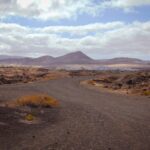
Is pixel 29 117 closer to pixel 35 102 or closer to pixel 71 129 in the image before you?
pixel 71 129

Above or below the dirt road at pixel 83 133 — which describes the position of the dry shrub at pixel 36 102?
above

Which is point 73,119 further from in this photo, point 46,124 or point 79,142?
point 79,142

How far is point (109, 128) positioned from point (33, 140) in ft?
17.8

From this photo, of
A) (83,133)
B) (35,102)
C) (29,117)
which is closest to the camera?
(83,133)

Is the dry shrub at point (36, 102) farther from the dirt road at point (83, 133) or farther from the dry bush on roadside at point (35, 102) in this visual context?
the dirt road at point (83, 133)

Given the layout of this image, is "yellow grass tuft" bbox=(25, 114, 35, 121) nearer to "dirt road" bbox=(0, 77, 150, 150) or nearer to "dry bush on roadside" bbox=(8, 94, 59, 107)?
"dirt road" bbox=(0, 77, 150, 150)

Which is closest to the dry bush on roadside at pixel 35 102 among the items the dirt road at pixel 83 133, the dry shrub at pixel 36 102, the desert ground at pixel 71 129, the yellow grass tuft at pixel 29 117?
the dry shrub at pixel 36 102

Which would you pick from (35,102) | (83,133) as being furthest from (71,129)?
(35,102)

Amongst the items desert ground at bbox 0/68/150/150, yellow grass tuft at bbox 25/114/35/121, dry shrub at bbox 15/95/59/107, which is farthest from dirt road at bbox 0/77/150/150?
dry shrub at bbox 15/95/59/107

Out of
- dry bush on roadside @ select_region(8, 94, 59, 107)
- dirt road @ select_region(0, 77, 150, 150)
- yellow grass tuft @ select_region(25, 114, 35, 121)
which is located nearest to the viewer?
dirt road @ select_region(0, 77, 150, 150)

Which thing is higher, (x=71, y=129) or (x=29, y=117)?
(x=29, y=117)

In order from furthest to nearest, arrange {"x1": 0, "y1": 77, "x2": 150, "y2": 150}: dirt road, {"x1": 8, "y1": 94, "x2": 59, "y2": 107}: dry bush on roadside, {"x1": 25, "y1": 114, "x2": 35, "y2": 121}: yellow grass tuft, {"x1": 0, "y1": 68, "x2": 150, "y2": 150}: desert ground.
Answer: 1. {"x1": 8, "y1": 94, "x2": 59, "y2": 107}: dry bush on roadside
2. {"x1": 25, "y1": 114, "x2": 35, "y2": 121}: yellow grass tuft
3. {"x1": 0, "y1": 68, "x2": 150, "y2": 150}: desert ground
4. {"x1": 0, "y1": 77, "x2": 150, "y2": 150}: dirt road

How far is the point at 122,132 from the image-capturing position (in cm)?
1861

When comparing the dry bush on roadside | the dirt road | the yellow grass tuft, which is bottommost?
the dirt road
